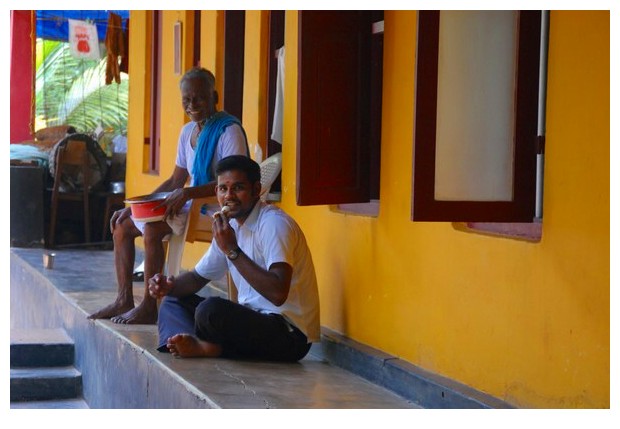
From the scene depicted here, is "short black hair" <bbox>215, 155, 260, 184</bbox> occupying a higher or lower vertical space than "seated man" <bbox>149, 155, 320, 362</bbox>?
higher

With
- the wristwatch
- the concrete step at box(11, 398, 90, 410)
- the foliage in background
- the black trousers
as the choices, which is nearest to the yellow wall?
the black trousers

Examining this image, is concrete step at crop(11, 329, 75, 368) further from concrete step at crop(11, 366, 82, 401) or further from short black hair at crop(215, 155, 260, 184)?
short black hair at crop(215, 155, 260, 184)

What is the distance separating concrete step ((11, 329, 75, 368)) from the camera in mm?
7082

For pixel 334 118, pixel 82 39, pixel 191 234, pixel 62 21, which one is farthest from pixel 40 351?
pixel 62 21

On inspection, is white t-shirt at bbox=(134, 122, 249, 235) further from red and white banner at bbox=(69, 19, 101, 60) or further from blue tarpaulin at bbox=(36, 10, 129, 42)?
blue tarpaulin at bbox=(36, 10, 129, 42)

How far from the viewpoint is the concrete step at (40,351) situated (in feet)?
23.2

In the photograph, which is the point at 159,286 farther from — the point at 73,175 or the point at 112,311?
the point at 73,175

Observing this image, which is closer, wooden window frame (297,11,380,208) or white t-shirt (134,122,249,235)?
wooden window frame (297,11,380,208)

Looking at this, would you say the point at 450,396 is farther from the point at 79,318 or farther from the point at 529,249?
the point at 79,318

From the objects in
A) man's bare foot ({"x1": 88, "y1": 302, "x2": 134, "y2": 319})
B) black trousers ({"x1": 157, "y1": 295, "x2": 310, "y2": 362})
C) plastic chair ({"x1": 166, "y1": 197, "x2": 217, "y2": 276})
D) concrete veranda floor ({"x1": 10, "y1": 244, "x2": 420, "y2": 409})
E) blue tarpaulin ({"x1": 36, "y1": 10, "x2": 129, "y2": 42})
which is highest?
blue tarpaulin ({"x1": 36, "y1": 10, "x2": 129, "y2": 42})

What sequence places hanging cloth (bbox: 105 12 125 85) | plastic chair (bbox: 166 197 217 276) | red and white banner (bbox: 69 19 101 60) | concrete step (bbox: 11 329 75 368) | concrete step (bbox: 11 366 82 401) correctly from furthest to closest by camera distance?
red and white banner (bbox: 69 19 101 60)
hanging cloth (bbox: 105 12 125 85)
concrete step (bbox: 11 329 75 368)
concrete step (bbox: 11 366 82 401)
plastic chair (bbox: 166 197 217 276)

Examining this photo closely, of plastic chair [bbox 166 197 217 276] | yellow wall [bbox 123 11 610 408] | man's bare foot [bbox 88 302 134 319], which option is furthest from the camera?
man's bare foot [bbox 88 302 134 319]

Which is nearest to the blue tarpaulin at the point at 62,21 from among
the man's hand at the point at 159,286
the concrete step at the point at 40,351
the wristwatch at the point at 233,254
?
the concrete step at the point at 40,351

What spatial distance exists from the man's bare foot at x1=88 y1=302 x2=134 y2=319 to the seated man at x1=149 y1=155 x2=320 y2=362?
42.6 inches
